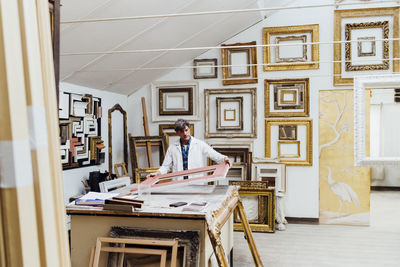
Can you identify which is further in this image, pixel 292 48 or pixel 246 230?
pixel 292 48

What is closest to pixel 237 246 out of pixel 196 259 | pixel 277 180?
pixel 277 180

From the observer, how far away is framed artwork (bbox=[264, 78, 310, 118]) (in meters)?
5.45

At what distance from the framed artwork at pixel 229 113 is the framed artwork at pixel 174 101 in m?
0.38

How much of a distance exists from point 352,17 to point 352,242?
3327mm

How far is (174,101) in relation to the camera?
584 cm

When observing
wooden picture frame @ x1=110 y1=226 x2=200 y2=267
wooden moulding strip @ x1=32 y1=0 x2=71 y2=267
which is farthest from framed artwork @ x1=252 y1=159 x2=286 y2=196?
wooden moulding strip @ x1=32 y1=0 x2=71 y2=267

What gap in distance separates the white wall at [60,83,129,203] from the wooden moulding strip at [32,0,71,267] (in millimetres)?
3637

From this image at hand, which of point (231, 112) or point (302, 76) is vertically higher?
point (302, 76)

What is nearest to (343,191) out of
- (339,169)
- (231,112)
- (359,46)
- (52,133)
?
(339,169)

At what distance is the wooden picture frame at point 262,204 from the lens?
5.07 meters

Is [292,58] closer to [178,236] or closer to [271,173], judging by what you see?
[271,173]

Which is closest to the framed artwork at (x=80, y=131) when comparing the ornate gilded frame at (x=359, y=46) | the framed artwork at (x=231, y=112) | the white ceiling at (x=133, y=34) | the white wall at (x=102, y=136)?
the white wall at (x=102, y=136)

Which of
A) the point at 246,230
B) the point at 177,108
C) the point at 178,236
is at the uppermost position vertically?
the point at 177,108

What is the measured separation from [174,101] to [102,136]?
139cm
